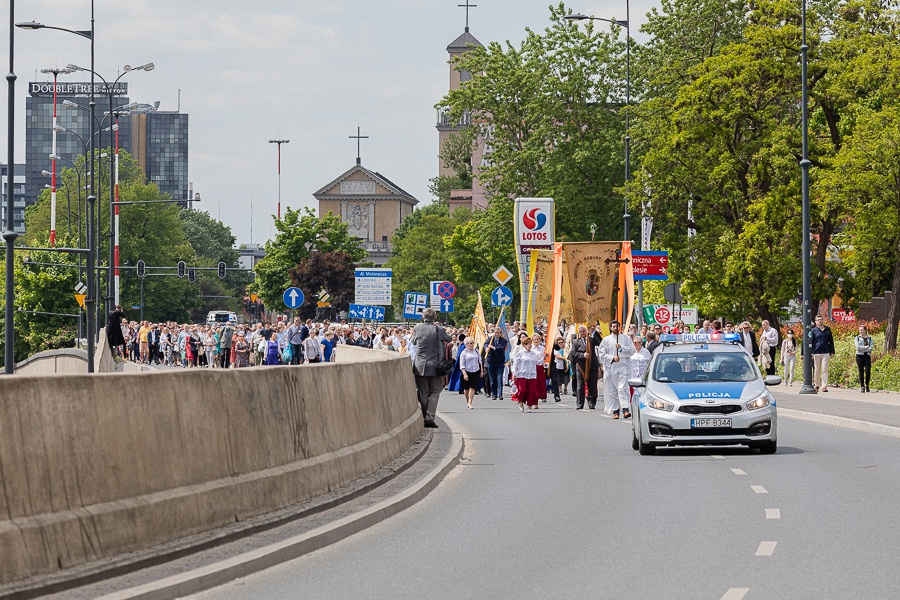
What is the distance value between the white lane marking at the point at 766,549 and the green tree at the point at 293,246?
87.7 metres

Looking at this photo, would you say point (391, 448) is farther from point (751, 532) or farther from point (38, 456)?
point (38, 456)

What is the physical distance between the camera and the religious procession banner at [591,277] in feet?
125

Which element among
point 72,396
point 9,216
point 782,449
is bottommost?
point 782,449

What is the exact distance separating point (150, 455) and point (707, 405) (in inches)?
446

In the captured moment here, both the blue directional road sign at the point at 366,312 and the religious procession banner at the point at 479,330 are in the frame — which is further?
the blue directional road sign at the point at 366,312

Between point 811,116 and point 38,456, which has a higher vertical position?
point 811,116

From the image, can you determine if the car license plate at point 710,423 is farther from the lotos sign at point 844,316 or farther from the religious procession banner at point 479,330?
the lotos sign at point 844,316

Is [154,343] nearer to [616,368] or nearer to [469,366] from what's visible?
[469,366]

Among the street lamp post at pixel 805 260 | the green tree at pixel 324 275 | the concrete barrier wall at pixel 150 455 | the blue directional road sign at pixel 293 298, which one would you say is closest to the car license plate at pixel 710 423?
the concrete barrier wall at pixel 150 455

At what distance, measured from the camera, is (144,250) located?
136000 millimetres

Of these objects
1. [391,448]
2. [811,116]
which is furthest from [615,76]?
[391,448]

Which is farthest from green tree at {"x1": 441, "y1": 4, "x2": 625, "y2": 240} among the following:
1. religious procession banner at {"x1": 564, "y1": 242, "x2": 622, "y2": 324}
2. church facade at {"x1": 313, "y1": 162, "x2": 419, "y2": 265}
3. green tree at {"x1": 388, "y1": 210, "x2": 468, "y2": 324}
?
church facade at {"x1": 313, "y1": 162, "x2": 419, "y2": 265}

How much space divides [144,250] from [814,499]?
410ft

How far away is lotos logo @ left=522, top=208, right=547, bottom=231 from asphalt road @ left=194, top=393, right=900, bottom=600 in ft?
92.8
